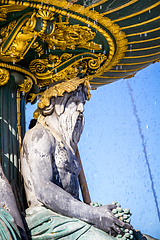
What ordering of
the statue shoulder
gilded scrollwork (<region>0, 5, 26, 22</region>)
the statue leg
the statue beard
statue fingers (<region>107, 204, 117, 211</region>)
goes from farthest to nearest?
the statue beard, the statue shoulder, statue fingers (<region>107, 204, 117, 211</region>), gilded scrollwork (<region>0, 5, 26, 22</region>), the statue leg

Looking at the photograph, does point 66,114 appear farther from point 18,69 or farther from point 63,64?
point 63,64

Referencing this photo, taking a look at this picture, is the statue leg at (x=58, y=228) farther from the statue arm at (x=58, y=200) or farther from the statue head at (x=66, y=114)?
the statue head at (x=66, y=114)

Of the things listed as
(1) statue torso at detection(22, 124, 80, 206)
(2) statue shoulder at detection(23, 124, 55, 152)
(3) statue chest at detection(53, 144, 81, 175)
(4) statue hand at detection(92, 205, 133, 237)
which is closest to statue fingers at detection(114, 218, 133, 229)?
(4) statue hand at detection(92, 205, 133, 237)

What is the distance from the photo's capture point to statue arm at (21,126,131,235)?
418 centimetres

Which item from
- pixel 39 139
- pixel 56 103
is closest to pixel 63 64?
pixel 56 103

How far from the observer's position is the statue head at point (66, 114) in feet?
16.0

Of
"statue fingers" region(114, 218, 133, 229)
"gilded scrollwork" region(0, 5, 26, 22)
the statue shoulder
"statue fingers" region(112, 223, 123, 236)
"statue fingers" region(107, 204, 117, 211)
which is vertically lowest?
"statue fingers" region(112, 223, 123, 236)

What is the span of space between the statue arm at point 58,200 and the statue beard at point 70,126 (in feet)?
1.74

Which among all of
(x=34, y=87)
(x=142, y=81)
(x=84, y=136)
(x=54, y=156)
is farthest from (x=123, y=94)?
(x=54, y=156)

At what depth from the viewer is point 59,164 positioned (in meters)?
4.52

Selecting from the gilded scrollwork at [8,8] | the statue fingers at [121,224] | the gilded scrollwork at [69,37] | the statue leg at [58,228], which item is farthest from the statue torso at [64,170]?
the gilded scrollwork at [8,8]

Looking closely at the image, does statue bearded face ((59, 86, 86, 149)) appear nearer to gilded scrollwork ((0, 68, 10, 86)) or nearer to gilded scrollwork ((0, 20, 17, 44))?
gilded scrollwork ((0, 68, 10, 86))

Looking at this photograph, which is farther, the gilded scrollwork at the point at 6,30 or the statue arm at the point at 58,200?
the gilded scrollwork at the point at 6,30

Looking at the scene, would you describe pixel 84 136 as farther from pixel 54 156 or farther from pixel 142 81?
pixel 54 156
